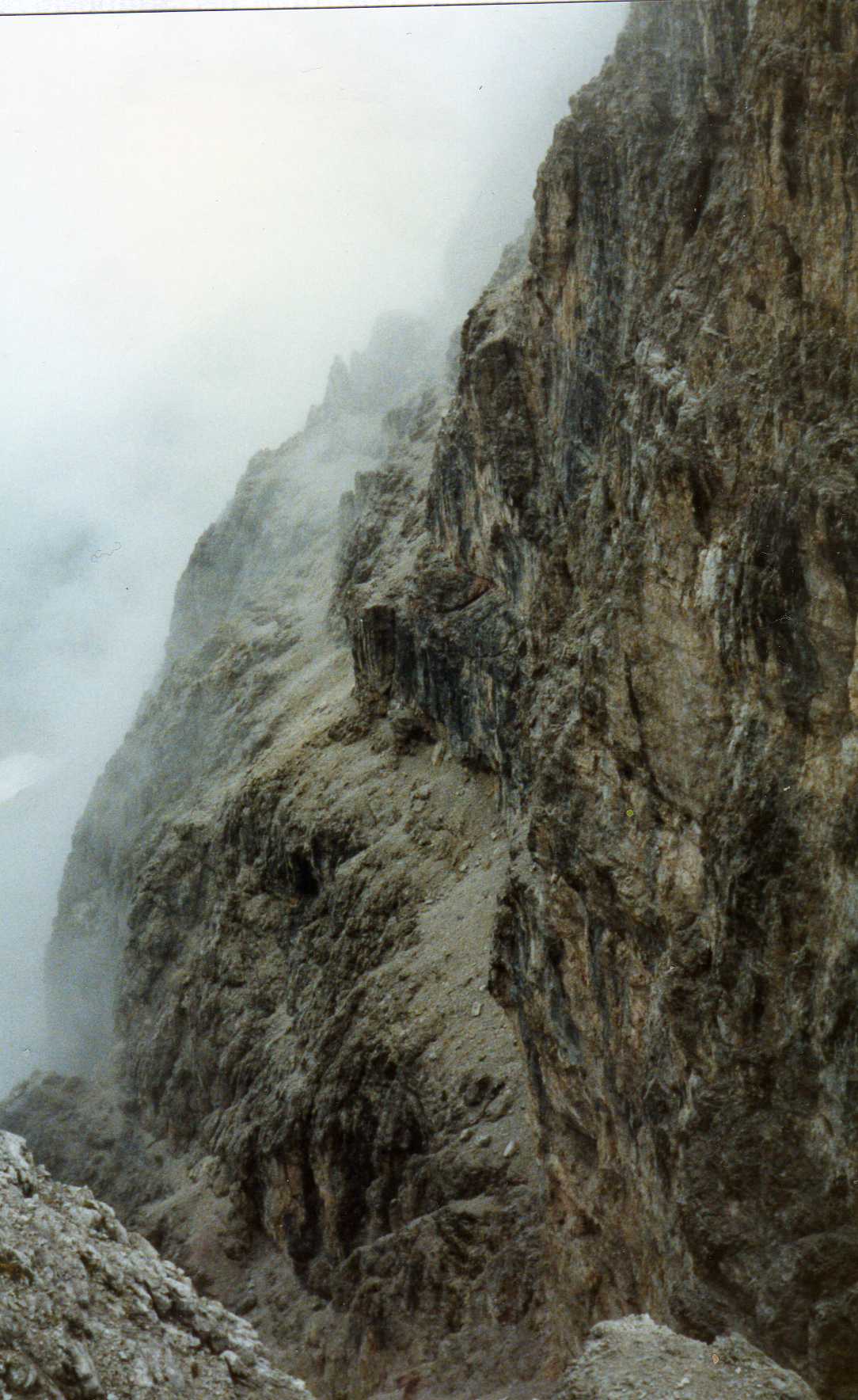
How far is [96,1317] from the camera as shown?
50.0ft

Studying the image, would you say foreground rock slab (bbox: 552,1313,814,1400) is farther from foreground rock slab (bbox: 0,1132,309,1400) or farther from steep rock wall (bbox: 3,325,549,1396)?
steep rock wall (bbox: 3,325,549,1396)

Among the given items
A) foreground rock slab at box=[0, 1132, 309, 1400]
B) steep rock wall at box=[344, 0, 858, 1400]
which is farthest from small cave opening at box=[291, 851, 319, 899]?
foreground rock slab at box=[0, 1132, 309, 1400]

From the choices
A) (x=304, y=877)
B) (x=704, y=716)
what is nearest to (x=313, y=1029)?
(x=304, y=877)

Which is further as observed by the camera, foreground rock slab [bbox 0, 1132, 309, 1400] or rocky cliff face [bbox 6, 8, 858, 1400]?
rocky cliff face [bbox 6, 8, 858, 1400]

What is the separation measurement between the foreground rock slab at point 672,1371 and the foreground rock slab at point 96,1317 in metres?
4.02

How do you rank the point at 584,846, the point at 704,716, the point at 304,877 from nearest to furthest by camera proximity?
the point at 704,716 → the point at 584,846 → the point at 304,877

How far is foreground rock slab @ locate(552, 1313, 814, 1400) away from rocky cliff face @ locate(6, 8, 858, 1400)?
0.47 metres

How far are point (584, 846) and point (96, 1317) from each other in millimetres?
11664

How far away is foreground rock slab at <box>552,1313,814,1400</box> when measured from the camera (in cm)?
1542

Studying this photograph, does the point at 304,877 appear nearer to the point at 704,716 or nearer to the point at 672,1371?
the point at 704,716

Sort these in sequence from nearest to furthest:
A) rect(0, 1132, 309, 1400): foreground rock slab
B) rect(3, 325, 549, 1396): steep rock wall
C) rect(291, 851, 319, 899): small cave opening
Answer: rect(0, 1132, 309, 1400): foreground rock slab < rect(3, 325, 549, 1396): steep rock wall < rect(291, 851, 319, 899): small cave opening

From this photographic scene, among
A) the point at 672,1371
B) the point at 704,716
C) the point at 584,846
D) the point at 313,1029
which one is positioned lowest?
the point at 672,1371

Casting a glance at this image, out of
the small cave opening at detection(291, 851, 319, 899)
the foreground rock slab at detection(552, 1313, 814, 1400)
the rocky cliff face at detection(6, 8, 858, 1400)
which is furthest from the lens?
the small cave opening at detection(291, 851, 319, 899)

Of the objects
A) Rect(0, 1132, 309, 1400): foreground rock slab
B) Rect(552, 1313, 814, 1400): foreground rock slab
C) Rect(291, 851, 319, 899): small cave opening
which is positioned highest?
Rect(291, 851, 319, 899): small cave opening
